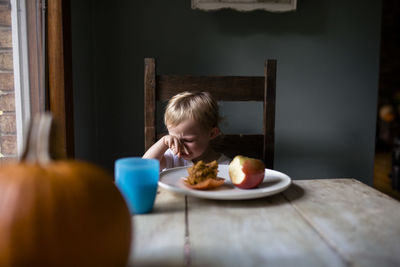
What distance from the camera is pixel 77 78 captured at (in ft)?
5.17

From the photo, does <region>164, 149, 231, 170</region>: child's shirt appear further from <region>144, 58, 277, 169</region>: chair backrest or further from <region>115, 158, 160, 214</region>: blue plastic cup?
<region>115, 158, 160, 214</region>: blue plastic cup

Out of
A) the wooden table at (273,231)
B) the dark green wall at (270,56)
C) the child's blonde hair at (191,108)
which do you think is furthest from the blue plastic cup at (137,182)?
the dark green wall at (270,56)

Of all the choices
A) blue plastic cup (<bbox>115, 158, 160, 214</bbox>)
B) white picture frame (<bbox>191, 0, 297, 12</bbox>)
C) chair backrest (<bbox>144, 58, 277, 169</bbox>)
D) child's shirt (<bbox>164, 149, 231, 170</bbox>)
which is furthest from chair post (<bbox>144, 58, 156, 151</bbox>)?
white picture frame (<bbox>191, 0, 297, 12</bbox>)

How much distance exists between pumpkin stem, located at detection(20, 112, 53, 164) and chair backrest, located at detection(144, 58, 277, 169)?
30.2 inches

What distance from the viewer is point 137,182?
58cm

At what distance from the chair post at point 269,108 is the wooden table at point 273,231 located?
1.46 ft

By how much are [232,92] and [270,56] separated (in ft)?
2.81

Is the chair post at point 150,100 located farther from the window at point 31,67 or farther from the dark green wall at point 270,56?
the dark green wall at point 270,56

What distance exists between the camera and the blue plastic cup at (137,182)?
0.57 metres

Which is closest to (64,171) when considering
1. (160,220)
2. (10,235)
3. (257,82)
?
(10,235)

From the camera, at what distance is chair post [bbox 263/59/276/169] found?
3.74 ft

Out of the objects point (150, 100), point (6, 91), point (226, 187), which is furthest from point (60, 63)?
point (226, 187)

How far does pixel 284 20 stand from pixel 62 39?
1.20 meters

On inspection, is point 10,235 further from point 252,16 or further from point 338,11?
point 338,11
